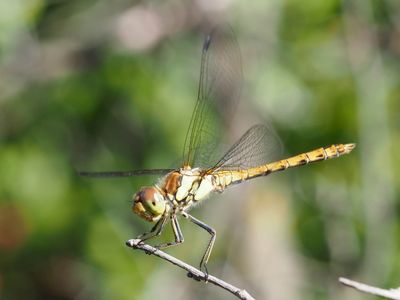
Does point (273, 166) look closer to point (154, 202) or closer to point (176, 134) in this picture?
point (154, 202)

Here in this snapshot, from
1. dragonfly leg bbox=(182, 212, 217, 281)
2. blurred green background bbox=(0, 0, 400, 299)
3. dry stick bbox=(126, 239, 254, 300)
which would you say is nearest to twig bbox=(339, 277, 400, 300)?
dry stick bbox=(126, 239, 254, 300)

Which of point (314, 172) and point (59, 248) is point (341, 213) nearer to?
point (314, 172)

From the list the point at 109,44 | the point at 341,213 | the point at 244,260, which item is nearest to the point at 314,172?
the point at 341,213

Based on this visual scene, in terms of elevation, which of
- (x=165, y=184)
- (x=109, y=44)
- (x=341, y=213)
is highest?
(x=109, y=44)

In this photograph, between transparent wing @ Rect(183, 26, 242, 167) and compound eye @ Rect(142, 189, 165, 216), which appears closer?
compound eye @ Rect(142, 189, 165, 216)

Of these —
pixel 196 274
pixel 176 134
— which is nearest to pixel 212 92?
pixel 196 274

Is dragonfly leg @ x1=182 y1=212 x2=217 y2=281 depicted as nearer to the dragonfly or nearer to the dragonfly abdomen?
the dragonfly
